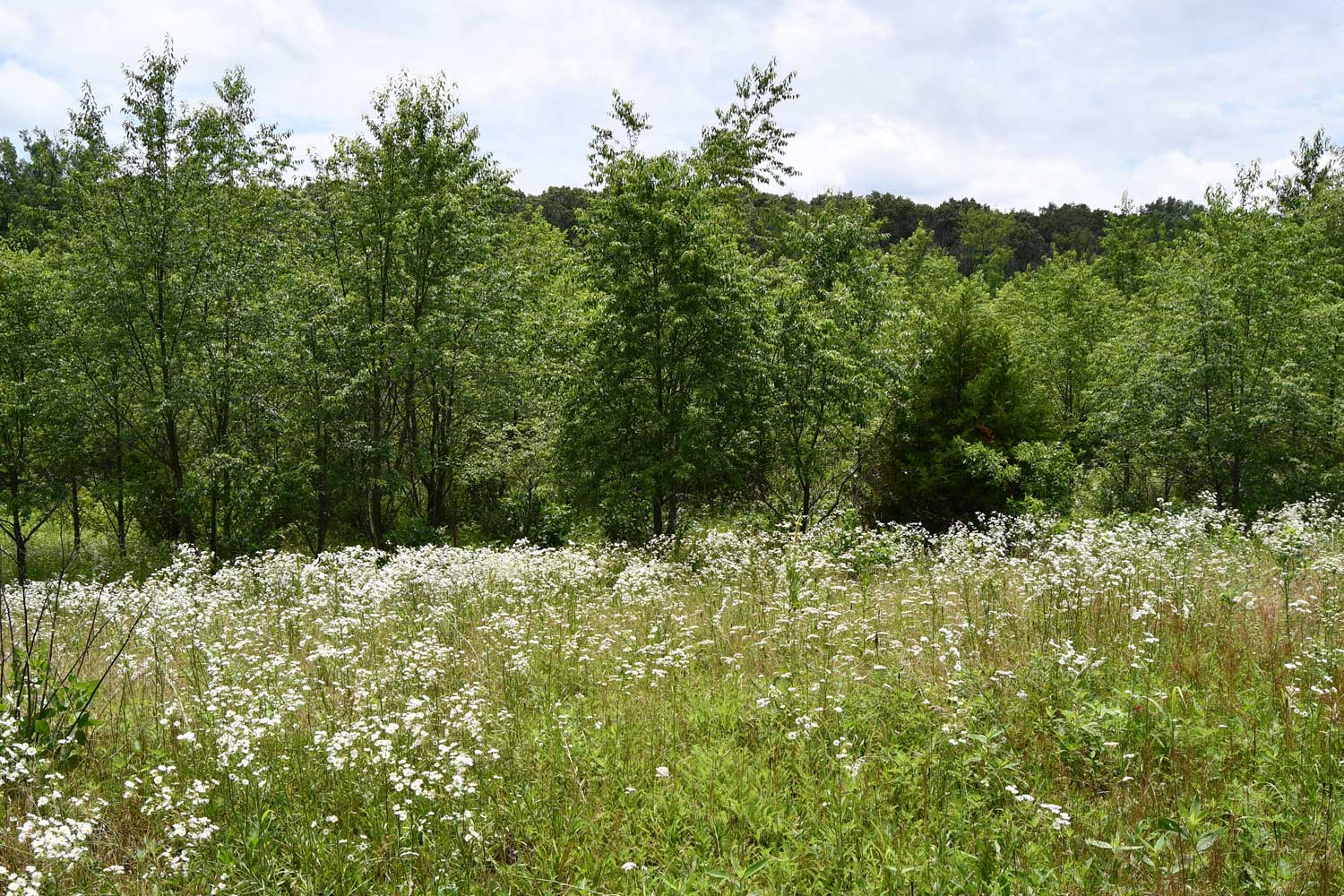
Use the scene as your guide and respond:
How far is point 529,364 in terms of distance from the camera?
18.3 meters

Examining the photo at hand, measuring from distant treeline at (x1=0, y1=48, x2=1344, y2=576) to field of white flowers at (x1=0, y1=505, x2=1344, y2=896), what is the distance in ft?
24.5

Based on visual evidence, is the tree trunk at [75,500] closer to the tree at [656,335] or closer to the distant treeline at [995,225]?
the tree at [656,335]

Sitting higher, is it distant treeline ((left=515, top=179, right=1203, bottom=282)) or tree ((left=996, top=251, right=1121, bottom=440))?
distant treeline ((left=515, top=179, right=1203, bottom=282))

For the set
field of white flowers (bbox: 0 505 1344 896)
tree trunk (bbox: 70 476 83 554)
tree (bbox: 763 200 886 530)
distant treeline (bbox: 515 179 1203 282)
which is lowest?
field of white flowers (bbox: 0 505 1344 896)

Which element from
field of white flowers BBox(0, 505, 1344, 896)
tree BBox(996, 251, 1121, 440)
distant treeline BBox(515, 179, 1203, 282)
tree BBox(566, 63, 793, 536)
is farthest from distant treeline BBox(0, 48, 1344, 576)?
distant treeline BBox(515, 179, 1203, 282)

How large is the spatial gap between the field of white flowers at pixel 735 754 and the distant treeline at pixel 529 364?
747 cm

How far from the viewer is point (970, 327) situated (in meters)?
14.6

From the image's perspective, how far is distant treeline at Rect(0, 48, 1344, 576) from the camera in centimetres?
1359

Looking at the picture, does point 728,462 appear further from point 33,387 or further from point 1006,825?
point 33,387

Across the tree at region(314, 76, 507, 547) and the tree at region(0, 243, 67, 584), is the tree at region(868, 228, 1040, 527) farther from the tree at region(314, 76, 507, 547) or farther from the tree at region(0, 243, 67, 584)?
the tree at region(0, 243, 67, 584)

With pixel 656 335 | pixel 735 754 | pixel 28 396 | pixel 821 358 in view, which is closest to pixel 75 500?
pixel 28 396

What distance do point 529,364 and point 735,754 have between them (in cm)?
1519

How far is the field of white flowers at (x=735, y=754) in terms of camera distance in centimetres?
334

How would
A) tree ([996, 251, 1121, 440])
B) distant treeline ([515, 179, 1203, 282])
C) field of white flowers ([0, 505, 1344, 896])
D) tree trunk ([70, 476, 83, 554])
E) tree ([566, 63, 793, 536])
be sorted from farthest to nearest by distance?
distant treeline ([515, 179, 1203, 282]) < tree ([996, 251, 1121, 440]) < tree trunk ([70, 476, 83, 554]) < tree ([566, 63, 793, 536]) < field of white flowers ([0, 505, 1344, 896])
